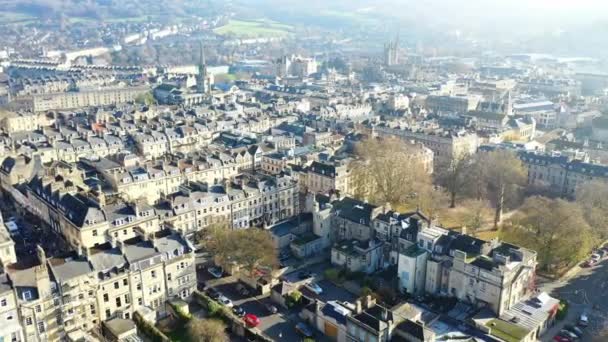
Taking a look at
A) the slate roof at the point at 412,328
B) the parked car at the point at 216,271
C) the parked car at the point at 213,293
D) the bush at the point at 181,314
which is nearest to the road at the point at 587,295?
the slate roof at the point at 412,328

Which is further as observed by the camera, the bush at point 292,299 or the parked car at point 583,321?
the bush at point 292,299

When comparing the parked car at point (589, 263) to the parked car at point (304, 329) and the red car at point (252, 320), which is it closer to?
the parked car at point (304, 329)

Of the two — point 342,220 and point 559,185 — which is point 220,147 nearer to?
point 342,220

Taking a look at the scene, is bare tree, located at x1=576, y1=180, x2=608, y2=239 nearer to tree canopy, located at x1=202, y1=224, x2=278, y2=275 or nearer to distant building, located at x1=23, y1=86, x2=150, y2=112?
tree canopy, located at x1=202, y1=224, x2=278, y2=275

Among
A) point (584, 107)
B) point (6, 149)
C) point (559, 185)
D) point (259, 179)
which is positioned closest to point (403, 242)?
point (259, 179)

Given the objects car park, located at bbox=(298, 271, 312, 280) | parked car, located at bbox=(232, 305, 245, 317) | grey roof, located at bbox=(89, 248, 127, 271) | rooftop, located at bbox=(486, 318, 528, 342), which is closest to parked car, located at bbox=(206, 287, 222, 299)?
parked car, located at bbox=(232, 305, 245, 317)

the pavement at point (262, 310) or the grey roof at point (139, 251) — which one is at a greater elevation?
the grey roof at point (139, 251)
